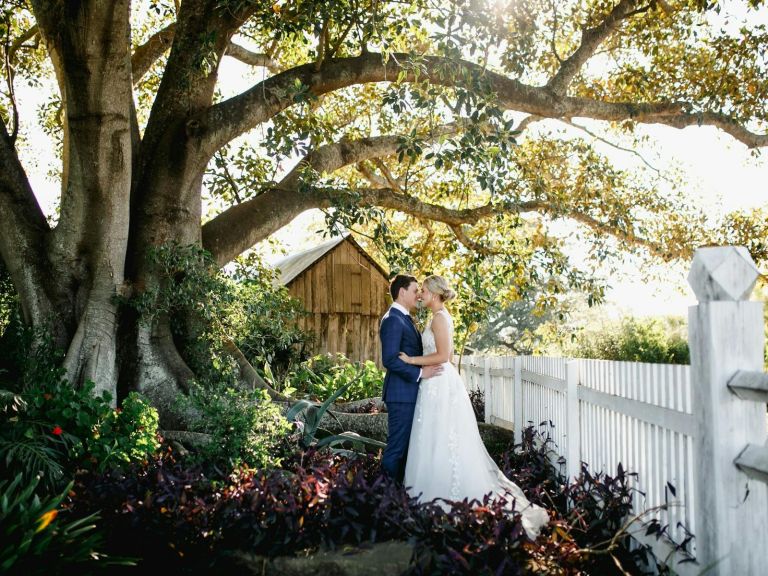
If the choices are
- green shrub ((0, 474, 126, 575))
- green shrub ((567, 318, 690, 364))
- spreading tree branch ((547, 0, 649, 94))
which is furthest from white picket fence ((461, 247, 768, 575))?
green shrub ((567, 318, 690, 364))

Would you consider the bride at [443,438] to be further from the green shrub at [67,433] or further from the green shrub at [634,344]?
the green shrub at [634,344]

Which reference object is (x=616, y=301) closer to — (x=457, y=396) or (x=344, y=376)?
(x=344, y=376)

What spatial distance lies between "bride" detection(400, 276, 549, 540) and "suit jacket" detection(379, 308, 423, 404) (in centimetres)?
8

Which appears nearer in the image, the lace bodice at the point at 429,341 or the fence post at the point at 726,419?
the fence post at the point at 726,419

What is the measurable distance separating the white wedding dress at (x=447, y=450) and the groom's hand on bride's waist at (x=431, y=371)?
4cm

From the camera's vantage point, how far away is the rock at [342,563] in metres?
4.68

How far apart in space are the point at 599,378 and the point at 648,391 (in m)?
1.19

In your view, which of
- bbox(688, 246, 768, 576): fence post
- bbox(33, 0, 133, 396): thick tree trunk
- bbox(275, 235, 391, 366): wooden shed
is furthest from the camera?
bbox(275, 235, 391, 366): wooden shed

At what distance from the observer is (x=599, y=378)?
5875 mm

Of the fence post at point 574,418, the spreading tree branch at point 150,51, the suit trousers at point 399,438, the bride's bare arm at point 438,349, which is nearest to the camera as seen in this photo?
the fence post at point 574,418

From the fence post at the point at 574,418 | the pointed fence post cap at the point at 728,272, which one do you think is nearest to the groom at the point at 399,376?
the fence post at the point at 574,418

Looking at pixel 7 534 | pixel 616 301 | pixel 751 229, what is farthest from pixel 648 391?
pixel 616 301

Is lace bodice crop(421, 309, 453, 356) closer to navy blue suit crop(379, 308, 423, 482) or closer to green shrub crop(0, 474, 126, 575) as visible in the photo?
navy blue suit crop(379, 308, 423, 482)

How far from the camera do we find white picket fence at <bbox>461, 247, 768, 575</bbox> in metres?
3.59
